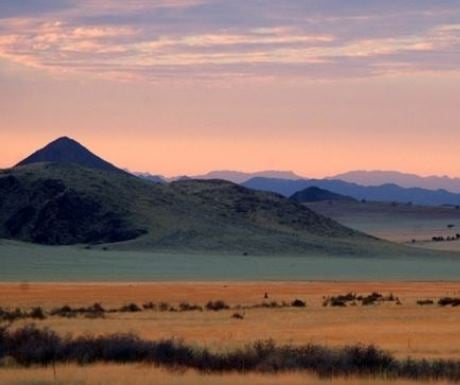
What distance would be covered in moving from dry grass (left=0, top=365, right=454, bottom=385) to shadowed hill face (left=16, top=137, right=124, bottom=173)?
163 m

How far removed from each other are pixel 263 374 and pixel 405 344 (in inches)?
490

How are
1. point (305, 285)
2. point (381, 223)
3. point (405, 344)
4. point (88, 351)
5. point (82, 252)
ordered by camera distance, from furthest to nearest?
point (381, 223), point (82, 252), point (305, 285), point (405, 344), point (88, 351)

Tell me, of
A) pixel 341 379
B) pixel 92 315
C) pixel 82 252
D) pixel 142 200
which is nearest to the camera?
pixel 341 379

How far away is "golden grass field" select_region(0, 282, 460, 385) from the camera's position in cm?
2536

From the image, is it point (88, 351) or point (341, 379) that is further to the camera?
point (88, 351)

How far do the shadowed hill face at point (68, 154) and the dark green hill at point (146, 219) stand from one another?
4073 cm

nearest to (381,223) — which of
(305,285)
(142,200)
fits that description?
(142,200)

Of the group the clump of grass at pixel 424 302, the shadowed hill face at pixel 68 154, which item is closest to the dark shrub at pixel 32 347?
the clump of grass at pixel 424 302

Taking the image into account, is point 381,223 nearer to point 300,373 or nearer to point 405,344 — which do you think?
point 405,344

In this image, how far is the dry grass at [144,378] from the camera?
78.3 feet

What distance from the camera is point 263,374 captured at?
25.8m

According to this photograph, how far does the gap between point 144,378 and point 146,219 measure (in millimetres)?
107254

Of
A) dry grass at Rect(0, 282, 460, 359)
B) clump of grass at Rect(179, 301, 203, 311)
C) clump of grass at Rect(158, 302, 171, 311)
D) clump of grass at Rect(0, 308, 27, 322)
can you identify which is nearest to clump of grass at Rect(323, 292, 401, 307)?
dry grass at Rect(0, 282, 460, 359)

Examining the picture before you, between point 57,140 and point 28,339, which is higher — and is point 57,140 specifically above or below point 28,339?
above
